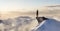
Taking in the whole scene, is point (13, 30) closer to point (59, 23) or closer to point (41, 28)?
point (41, 28)

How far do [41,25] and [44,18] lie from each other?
94 millimetres

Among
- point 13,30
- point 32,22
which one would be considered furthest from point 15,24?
point 32,22

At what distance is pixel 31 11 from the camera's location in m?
1.40

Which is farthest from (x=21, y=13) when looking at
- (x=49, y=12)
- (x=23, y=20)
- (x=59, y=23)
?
(x=59, y=23)

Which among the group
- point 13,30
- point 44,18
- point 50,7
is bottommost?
point 13,30

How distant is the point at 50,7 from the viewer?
1396 millimetres

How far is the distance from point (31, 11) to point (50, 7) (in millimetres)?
227

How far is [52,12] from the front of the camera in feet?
4.54

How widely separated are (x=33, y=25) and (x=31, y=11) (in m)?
0.17

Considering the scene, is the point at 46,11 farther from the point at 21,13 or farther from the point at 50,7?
the point at 21,13

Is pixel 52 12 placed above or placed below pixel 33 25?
above

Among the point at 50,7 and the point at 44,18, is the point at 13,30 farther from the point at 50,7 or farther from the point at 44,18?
the point at 50,7

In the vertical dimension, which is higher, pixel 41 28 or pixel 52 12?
pixel 52 12

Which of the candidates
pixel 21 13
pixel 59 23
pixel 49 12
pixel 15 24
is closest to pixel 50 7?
pixel 49 12
